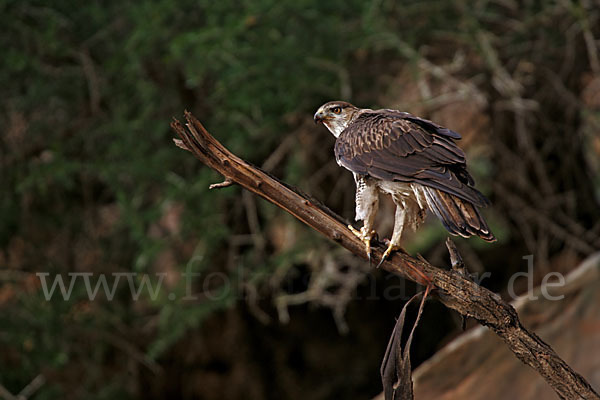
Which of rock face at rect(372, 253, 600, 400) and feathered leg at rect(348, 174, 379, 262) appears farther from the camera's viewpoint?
rock face at rect(372, 253, 600, 400)

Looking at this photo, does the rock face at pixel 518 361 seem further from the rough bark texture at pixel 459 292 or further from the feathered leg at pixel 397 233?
the feathered leg at pixel 397 233

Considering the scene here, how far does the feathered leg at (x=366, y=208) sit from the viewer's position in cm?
125

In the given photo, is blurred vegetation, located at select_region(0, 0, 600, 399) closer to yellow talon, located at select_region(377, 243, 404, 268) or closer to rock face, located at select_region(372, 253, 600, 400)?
rock face, located at select_region(372, 253, 600, 400)

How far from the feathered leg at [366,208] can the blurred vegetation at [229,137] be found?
1.41 meters

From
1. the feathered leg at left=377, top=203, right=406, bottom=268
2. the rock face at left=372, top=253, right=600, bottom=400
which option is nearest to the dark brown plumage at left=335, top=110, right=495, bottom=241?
the feathered leg at left=377, top=203, right=406, bottom=268

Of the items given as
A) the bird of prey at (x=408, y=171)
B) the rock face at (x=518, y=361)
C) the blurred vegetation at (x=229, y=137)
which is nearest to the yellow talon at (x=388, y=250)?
the bird of prey at (x=408, y=171)

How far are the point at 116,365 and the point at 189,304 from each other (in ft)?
3.20

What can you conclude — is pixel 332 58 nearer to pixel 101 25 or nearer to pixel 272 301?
pixel 101 25

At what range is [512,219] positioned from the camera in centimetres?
333

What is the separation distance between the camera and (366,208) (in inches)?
49.3

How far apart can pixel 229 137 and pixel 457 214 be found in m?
2.02

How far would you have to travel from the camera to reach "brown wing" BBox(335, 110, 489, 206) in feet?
3.64

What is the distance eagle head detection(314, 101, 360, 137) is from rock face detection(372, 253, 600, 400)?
3.97ft

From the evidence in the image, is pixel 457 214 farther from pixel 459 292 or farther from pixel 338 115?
pixel 338 115
